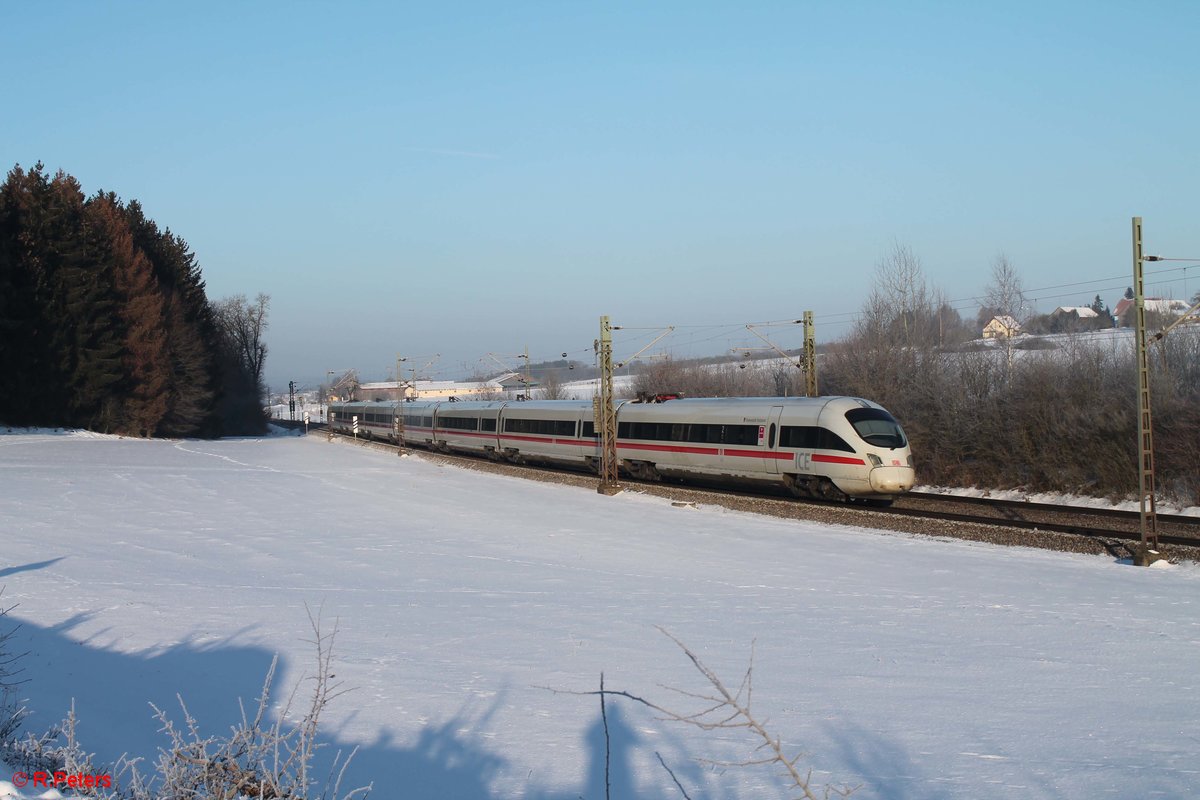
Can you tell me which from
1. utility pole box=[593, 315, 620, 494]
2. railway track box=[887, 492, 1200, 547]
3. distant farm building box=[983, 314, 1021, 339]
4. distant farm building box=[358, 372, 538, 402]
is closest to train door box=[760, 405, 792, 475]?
railway track box=[887, 492, 1200, 547]

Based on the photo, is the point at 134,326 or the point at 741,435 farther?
the point at 134,326

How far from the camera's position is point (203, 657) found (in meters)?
9.52

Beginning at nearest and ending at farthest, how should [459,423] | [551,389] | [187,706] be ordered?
1. [187,706]
2. [459,423]
3. [551,389]

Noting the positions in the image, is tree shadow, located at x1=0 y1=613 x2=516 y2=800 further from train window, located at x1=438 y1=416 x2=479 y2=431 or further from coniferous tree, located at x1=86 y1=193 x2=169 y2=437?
coniferous tree, located at x1=86 y1=193 x2=169 y2=437

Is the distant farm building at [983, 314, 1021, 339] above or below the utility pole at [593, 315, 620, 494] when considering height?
above

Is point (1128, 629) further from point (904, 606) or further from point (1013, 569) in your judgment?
point (1013, 569)

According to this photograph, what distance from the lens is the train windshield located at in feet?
71.4

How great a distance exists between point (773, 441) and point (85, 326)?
40.0 m

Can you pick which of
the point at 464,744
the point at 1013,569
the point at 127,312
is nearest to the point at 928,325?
the point at 1013,569

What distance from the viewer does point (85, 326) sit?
159ft

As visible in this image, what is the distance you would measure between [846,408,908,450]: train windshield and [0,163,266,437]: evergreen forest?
37981mm

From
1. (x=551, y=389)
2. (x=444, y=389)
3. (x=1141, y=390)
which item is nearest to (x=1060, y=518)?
(x=1141, y=390)

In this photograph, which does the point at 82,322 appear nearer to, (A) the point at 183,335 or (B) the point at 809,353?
(A) the point at 183,335

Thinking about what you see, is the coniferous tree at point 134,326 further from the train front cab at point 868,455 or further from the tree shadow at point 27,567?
the train front cab at point 868,455
